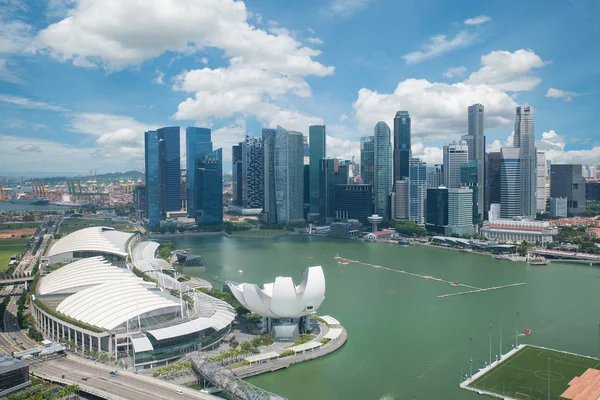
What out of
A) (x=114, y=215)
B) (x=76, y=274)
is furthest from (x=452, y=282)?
(x=114, y=215)

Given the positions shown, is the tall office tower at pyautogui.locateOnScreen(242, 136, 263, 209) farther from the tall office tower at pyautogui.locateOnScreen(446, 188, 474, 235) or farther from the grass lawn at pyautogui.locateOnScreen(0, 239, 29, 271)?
the grass lawn at pyautogui.locateOnScreen(0, 239, 29, 271)

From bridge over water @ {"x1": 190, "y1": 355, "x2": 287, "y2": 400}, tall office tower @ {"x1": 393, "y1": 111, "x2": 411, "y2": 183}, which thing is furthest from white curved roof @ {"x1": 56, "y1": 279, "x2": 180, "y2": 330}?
tall office tower @ {"x1": 393, "y1": 111, "x2": 411, "y2": 183}

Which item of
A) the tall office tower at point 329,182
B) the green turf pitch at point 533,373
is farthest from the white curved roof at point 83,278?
the tall office tower at point 329,182

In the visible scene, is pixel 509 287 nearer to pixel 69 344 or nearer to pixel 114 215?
pixel 69 344

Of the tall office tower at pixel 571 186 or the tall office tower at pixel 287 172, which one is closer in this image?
the tall office tower at pixel 287 172

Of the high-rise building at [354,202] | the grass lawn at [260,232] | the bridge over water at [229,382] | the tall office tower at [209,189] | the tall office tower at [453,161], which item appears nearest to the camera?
the bridge over water at [229,382]

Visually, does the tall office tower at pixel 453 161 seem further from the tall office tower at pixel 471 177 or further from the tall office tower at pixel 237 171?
the tall office tower at pixel 237 171
